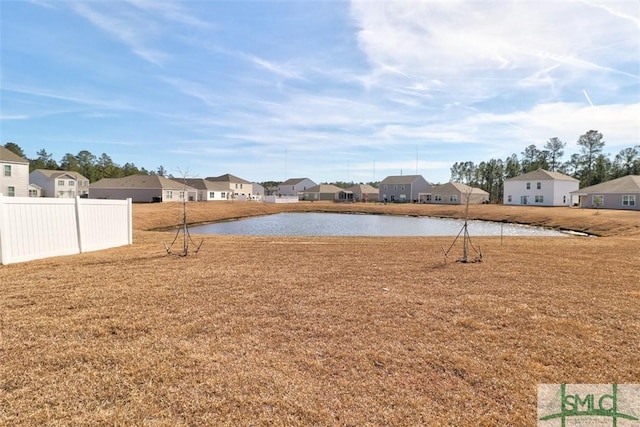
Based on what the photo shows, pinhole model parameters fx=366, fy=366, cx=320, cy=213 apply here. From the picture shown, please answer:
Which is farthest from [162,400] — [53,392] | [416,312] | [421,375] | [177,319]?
[416,312]

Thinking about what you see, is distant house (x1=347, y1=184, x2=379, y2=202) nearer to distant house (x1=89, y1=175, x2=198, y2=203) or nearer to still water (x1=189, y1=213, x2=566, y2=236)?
distant house (x1=89, y1=175, x2=198, y2=203)

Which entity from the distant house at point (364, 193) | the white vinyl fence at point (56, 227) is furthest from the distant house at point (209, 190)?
the white vinyl fence at point (56, 227)

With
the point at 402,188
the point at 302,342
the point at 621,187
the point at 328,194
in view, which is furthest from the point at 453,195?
the point at 302,342

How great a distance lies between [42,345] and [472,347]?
5036 mm

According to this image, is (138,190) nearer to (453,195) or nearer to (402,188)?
(402,188)

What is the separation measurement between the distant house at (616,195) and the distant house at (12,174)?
62.6 meters

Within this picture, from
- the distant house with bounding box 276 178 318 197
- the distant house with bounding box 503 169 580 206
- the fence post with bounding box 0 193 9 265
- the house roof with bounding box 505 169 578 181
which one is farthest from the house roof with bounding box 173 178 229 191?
the fence post with bounding box 0 193 9 265

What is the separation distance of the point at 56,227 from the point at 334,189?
79.5m

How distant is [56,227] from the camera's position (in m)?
9.91

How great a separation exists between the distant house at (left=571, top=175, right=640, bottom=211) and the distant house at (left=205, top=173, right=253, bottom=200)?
5905 cm

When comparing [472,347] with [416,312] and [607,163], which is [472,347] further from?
[607,163]

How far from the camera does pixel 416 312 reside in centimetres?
562

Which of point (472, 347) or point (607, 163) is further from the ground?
point (607, 163)

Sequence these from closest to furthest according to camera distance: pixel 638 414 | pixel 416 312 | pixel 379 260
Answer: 1. pixel 638 414
2. pixel 416 312
3. pixel 379 260
